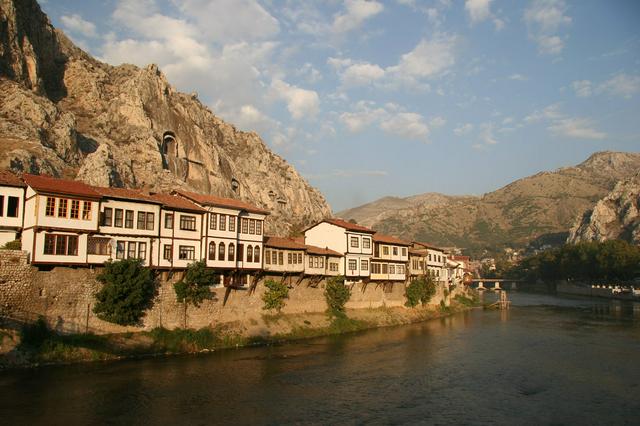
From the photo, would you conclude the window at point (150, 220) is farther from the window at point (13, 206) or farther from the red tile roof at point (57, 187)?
the window at point (13, 206)

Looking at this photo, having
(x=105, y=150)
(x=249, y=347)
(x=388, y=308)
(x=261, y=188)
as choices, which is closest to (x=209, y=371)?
(x=249, y=347)

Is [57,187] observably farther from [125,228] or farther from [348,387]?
[348,387]

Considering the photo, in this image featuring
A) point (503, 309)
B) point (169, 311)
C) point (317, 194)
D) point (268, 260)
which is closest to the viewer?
point (169, 311)

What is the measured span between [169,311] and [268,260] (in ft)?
46.5

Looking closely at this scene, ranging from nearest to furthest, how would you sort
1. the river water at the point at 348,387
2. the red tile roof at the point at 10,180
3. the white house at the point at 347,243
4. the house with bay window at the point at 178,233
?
the river water at the point at 348,387 → the red tile roof at the point at 10,180 → the house with bay window at the point at 178,233 → the white house at the point at 347,243

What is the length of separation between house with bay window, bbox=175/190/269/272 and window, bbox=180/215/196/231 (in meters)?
1.14

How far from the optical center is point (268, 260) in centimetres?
5794

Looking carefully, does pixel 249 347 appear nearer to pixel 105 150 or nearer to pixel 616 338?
pixel 616 338

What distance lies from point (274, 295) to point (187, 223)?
13552 mm

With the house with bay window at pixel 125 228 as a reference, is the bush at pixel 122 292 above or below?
below

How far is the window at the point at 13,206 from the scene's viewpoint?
3934cm

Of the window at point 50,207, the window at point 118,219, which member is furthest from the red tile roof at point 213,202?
the window at point 50,207

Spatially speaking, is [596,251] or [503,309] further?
[596,251]

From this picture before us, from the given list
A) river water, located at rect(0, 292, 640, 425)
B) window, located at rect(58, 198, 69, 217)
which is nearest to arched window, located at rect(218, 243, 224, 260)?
river water, located at rect(0, 292, 640, 425)
